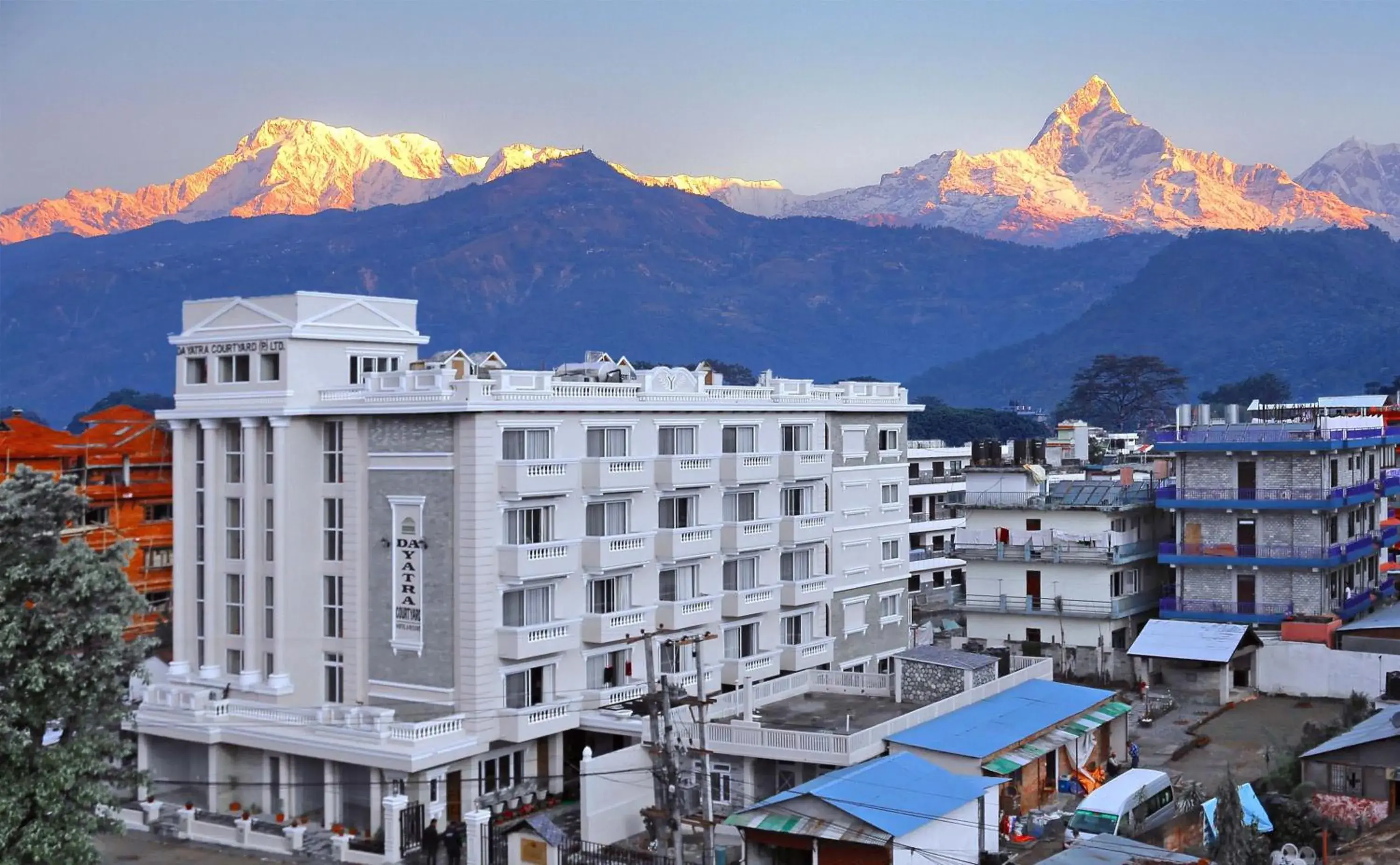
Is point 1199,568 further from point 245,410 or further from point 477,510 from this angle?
point 245,410

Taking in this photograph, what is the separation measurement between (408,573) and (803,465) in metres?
16.0

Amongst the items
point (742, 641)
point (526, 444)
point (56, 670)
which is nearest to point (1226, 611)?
point (742, 641)

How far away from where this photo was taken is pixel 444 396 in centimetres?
3709

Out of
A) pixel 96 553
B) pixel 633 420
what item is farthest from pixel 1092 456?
pixel 96 553

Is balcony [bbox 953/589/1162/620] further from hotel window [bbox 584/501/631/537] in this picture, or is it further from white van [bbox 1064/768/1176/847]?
hotel window [bbox 584/501/631/537]

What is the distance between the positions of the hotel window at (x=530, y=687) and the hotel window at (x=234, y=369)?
38.4 ft

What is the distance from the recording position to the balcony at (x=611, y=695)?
129 feet

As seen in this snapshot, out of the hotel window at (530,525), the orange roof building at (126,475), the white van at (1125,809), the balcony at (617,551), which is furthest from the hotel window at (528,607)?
the orange roof building at (126,475)

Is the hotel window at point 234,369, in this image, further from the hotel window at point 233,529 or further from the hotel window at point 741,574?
the hotel window at point 741,574

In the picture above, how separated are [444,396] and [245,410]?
6791mm

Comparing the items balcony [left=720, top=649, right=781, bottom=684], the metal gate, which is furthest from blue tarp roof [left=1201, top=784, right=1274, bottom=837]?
the metal gate

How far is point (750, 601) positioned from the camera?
4544 cm

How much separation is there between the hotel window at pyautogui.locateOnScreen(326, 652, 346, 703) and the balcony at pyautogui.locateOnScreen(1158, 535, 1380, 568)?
31027mm

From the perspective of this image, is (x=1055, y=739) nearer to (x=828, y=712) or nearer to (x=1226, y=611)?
(x=828, y=712)
